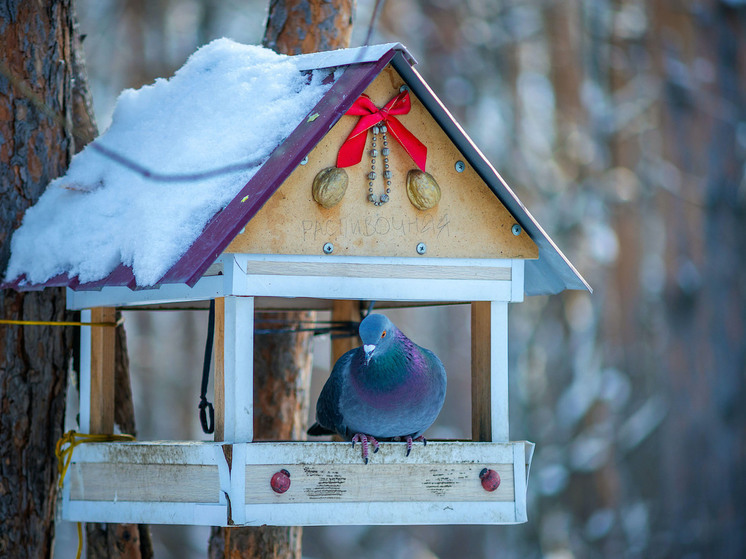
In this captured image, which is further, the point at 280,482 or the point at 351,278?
the point at 351,278

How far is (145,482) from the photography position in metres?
3.39

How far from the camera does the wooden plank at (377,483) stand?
121 inches

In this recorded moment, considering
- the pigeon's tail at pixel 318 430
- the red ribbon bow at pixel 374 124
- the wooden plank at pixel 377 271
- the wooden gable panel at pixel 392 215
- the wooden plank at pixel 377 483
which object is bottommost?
the wooden plank at pixel 377 483

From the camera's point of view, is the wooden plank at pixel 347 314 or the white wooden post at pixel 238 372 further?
the wooden plank at pixel 347 314

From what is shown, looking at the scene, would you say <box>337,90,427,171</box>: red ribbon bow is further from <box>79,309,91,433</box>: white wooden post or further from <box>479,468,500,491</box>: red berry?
<box>79,309,91,433</box>: white wooden post

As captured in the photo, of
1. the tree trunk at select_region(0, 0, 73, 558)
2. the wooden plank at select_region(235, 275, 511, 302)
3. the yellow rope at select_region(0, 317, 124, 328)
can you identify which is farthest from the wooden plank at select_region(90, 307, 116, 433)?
the wooden plank at select_region(235, 275, 511, 302)

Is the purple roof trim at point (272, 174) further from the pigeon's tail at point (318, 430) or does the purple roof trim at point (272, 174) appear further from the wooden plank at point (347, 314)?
the wooden plank at point (347, 314)

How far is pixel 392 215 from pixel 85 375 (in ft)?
5.27

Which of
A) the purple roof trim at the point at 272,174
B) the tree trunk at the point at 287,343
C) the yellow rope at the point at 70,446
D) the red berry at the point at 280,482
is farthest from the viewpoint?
the tree trunk at the point at 287,343

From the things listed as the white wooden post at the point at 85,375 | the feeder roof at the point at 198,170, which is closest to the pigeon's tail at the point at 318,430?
the white wooden post at the point at 85,375

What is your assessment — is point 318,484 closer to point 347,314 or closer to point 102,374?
point 102,374

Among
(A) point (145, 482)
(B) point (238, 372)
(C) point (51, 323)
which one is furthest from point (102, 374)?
(B) point (238, 372)

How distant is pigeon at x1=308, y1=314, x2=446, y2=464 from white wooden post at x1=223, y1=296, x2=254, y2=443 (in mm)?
365

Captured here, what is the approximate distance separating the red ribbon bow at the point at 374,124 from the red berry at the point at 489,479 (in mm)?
1101
